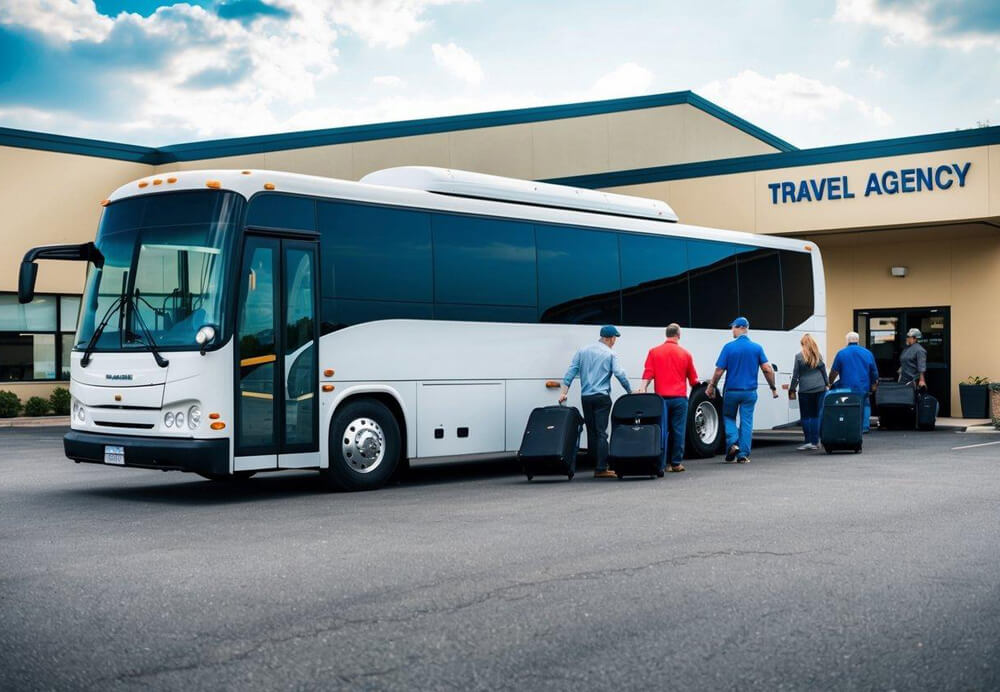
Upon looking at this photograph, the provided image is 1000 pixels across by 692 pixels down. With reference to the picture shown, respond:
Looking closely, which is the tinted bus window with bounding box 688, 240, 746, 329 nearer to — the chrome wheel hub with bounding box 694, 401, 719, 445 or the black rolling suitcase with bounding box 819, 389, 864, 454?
the chrome wheel hub with bounding box 694, 401, 719, 445

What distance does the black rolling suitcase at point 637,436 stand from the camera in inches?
516

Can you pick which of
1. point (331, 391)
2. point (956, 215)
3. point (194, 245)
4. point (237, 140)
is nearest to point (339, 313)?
point (331, 391)

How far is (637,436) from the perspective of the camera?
1318cm

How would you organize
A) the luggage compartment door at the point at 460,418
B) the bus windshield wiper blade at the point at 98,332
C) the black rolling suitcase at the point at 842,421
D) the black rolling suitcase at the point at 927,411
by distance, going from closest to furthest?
the bus windshield wiper blade at the point at 98,332 → the luggage compartment door at the point at 460,418 → the black rolling suitcase at the point at 842,421 → the black rolling suitcase at the point at 927,411

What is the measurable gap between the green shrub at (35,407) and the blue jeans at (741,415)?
60.1 feet

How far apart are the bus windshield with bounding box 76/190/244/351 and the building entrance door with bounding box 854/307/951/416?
17.8m

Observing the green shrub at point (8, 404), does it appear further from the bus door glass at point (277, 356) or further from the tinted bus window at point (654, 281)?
the bus door glass at point (277, 356)

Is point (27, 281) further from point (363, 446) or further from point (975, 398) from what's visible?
point (975, 398)

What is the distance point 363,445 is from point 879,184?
14.9 meters

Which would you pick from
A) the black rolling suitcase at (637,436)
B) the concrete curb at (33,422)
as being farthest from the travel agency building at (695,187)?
the black rolling suitcase at (637,436)

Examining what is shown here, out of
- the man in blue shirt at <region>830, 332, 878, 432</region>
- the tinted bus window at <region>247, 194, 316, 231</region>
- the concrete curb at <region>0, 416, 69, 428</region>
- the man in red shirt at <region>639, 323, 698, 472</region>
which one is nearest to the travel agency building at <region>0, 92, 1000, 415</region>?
the concrete curb at <region>0, 416, 69, 428</region>

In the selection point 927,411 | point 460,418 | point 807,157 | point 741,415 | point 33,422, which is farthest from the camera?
point 33,422

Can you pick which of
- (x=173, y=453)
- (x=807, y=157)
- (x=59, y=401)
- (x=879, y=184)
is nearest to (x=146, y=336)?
(x=173, y=453)

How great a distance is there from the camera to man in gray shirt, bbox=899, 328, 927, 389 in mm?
21734
